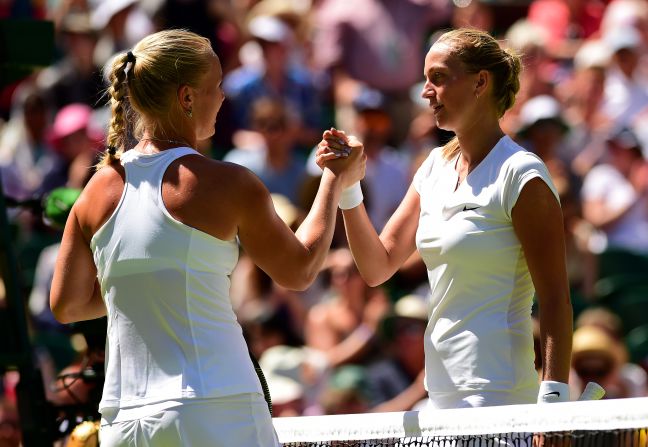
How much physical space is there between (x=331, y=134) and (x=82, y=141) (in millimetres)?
5901

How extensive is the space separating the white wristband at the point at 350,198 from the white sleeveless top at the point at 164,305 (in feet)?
2.40

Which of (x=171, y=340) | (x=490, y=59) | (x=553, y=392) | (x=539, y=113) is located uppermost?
(x=490, y=59)

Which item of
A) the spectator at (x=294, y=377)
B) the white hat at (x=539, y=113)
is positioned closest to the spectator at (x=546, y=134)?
the white hat at (x=539, y=113)

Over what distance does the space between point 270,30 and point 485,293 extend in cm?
615

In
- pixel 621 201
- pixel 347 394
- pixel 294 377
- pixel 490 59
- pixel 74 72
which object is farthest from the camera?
pixel 74 72

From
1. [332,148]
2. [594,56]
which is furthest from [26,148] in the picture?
[332,148]

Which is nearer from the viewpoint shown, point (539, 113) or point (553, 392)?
point (553, 392)

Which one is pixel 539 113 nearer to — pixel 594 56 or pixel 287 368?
pixel 594 56

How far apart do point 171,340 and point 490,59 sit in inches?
47.8

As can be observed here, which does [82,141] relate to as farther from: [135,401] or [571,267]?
[135,401]

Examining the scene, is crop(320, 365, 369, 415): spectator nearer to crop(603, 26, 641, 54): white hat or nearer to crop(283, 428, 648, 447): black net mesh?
Result: crop(283, 428, 648, 447): black net mesh

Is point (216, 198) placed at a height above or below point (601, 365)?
above

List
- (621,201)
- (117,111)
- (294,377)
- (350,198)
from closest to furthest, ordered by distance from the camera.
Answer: (117,111)
(350,198)
(294,377)
(621,201)

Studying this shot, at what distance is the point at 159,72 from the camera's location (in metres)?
3.27
